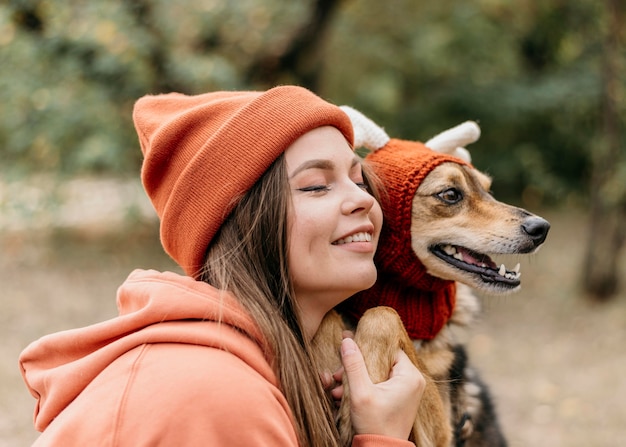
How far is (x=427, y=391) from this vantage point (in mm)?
2365

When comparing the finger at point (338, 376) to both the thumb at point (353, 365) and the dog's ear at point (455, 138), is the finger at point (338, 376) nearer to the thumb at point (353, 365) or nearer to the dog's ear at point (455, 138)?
the thumb at point (353, 365)

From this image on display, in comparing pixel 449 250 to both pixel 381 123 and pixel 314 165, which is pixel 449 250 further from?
pixel 381 123

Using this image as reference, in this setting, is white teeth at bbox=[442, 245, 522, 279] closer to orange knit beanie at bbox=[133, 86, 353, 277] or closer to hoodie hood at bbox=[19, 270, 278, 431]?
orange knit beanie at bbox=[133, 86, 353, 277]

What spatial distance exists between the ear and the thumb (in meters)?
0.84

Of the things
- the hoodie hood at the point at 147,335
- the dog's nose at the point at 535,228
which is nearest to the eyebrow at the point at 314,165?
the hoodie hood at the point at 147,335

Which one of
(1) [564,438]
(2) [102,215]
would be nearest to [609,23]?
(1) [564,438]

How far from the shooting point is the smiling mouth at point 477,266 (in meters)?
2.55

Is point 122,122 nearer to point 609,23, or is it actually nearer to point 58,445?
point 609,23

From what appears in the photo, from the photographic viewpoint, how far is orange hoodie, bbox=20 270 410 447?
1.37m

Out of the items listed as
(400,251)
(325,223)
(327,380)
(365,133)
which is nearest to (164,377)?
(325,223)

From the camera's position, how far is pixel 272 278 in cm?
184

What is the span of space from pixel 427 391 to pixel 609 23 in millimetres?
6056

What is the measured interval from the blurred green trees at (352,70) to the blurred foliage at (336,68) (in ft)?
0.06

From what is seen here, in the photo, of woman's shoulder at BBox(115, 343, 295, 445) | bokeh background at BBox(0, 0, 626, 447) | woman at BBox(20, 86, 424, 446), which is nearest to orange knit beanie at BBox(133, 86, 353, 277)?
woman at BBox(20, 86, 424, 446)
